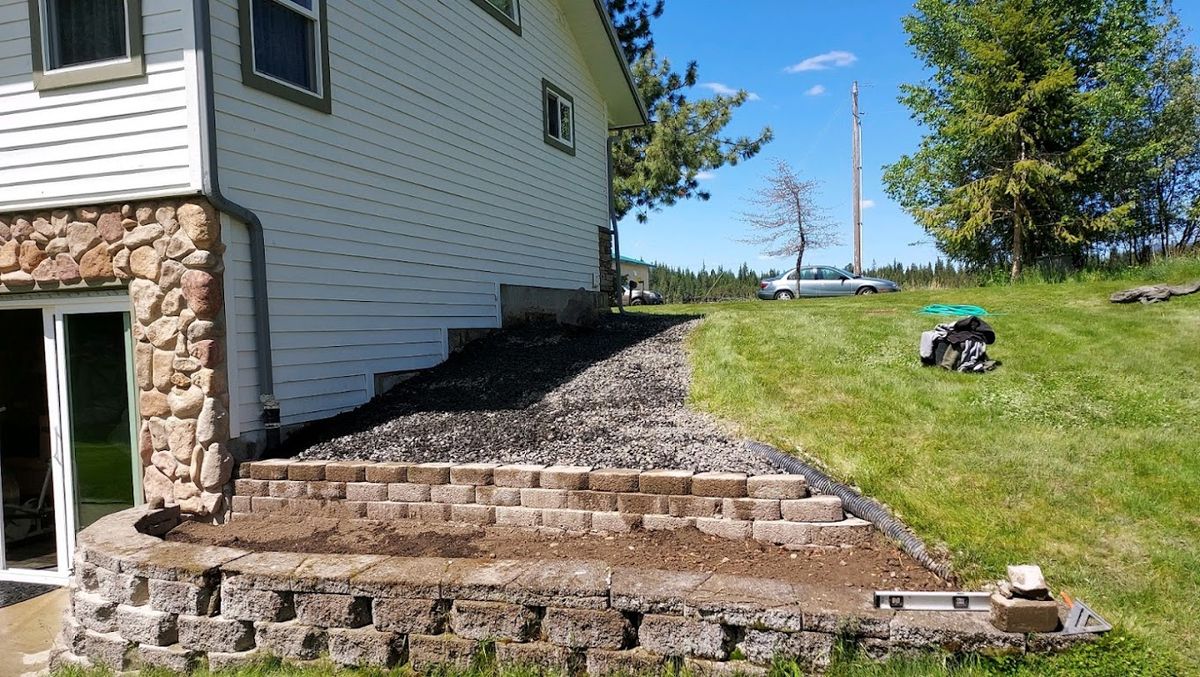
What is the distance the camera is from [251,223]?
16.1ft

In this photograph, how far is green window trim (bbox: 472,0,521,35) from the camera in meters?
8.42

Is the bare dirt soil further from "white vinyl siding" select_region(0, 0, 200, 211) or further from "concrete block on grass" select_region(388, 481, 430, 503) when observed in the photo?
"white vinyl siding" select_region(0, 0, 200, 211)

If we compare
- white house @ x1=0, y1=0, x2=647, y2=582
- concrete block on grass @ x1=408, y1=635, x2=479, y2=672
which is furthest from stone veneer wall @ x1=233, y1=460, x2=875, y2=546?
concrete block on grass @ x1=408, y1=635, x2=479, y2=672

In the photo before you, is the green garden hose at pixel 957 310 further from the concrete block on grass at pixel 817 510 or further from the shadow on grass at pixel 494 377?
the concrete block on grass at pixel 817 510

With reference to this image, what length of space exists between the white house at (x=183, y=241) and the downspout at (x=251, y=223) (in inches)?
0.5

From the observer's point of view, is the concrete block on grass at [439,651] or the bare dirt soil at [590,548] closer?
the concrete block on grass at [439,651]

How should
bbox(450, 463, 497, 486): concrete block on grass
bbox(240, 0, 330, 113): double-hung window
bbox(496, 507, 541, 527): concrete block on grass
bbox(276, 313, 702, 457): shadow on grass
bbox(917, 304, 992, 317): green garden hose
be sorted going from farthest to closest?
bbox(917, 304, 992, 317): green garden hose, bbox(276, 313, 702, 457): shadow on grass, bbox(240, 0, 330, 113): double-hung window, bbox(450, 463, 497, 486): concrete block on grass, bbox(496, 507, 541, 527): concrete block on grass

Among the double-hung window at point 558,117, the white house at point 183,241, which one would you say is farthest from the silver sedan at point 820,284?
the white house at point 183,241

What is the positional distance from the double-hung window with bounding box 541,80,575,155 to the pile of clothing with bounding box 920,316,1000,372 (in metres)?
6.04

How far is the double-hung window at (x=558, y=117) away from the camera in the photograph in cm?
1002

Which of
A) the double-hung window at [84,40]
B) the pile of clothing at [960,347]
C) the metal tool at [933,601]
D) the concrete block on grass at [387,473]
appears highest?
the double-hung window at [84,40]

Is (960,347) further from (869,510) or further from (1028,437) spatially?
(869,510)

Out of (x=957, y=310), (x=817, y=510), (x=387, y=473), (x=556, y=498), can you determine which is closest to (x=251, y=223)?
(x=387, y=473)

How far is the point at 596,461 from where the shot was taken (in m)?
4.45
